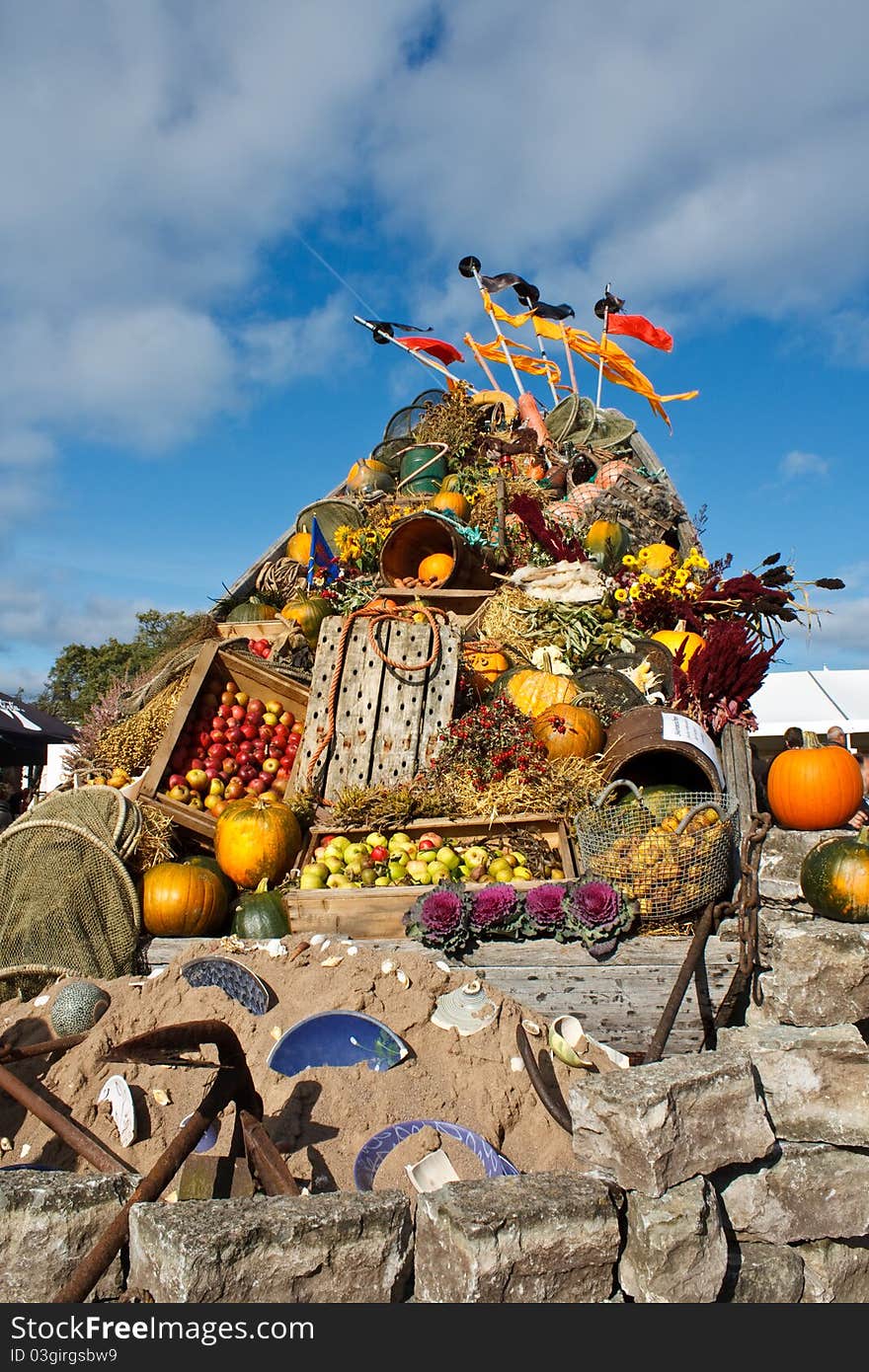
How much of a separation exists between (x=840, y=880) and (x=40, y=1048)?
3522 mm

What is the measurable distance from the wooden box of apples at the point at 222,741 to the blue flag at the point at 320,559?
7.52ft

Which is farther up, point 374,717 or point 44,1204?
point 374,717

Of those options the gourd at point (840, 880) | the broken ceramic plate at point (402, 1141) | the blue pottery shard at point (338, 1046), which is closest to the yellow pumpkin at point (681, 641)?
the gourd at point (840, 880)

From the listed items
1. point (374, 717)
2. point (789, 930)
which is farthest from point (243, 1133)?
point (374, 717)

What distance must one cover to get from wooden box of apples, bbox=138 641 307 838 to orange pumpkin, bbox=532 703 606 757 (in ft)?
5.86

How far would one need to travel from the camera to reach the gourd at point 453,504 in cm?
970

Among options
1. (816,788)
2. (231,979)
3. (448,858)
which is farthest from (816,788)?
(231,979)

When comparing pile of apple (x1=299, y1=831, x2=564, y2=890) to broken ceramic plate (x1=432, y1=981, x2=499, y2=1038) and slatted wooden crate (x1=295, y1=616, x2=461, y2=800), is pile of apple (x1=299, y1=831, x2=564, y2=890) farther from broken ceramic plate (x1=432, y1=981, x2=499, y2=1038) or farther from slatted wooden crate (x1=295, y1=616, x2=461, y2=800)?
broken ceramic plate (x1=432, y1=981, x2=499, y2=1038)

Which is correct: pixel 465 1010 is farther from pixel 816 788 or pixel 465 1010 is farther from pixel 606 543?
pixel 606 543

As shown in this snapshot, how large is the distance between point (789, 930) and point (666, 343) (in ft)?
39.6

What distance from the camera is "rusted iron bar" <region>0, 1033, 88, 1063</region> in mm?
3196

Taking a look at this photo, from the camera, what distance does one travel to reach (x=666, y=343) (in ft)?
45.7

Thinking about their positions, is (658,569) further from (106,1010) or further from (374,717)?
(106,1010)

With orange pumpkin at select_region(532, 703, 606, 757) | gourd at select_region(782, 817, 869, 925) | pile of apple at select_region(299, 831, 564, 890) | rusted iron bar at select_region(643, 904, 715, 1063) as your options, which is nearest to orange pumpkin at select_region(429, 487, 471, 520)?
orange pumpkin at select_region(532, 703, 606, 757)
